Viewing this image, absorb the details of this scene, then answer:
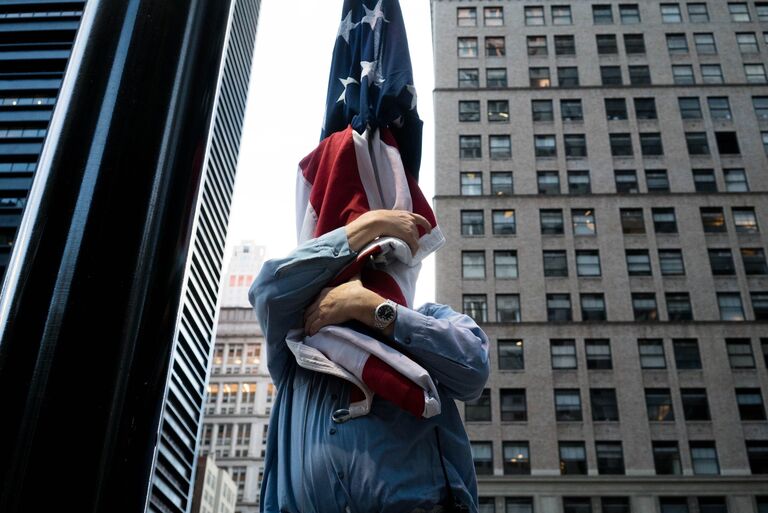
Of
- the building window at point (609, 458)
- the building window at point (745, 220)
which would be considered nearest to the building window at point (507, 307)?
the building window at point (609, 458)

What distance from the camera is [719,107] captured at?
53.1 metres

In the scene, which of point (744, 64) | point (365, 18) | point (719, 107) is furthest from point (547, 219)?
point (365, 18)

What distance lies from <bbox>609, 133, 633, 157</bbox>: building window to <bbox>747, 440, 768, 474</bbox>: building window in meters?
20.7

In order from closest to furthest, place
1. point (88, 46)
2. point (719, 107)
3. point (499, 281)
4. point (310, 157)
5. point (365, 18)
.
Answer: point (88, 46) → point (310, 157) → point (365, 18) → point (499, 281) → point (719, 107)

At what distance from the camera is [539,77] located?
55094 mm

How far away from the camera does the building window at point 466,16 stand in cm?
5706

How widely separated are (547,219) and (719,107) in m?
15.8

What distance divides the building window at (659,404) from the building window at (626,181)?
1416cm

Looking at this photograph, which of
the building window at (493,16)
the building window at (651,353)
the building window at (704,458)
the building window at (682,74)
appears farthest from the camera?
the building window at (493,16)

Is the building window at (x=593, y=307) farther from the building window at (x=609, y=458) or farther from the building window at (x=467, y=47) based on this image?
the building window at (x=467, y=47)

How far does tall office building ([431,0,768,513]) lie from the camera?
1677 inches

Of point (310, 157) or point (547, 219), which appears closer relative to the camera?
point (310, 157)

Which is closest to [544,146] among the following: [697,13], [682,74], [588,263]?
[588,263]

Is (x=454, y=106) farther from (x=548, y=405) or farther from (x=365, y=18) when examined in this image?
(x=365, y=18)
